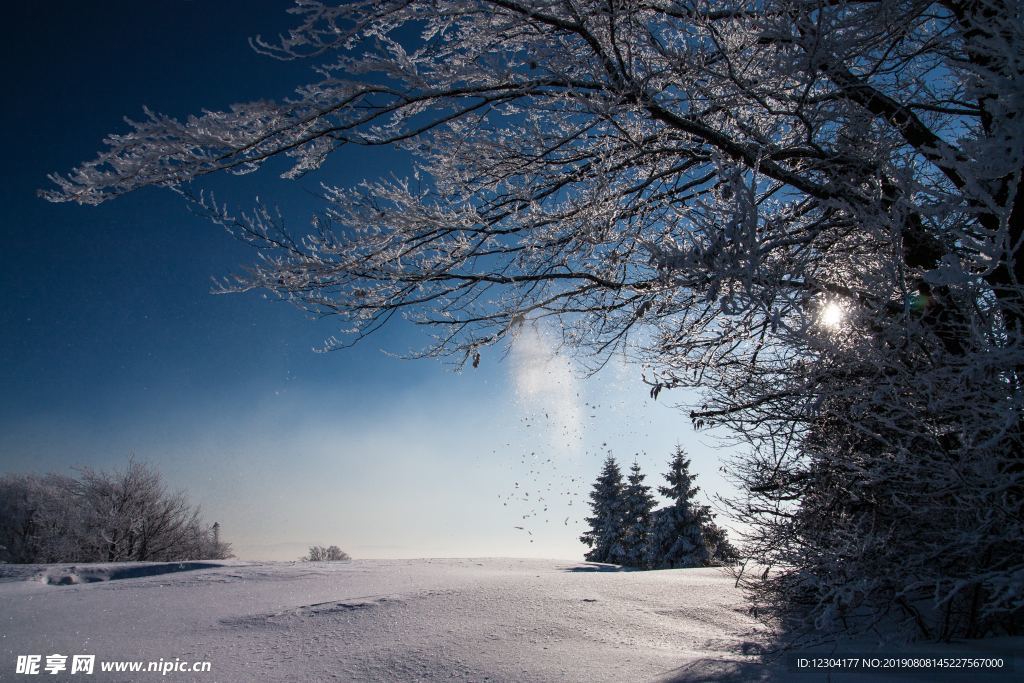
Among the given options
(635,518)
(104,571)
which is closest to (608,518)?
(635,518)

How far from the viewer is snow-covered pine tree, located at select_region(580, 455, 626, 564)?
1811 cm

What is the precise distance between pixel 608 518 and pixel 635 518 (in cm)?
92

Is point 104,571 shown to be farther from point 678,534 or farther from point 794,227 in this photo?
point 678,534

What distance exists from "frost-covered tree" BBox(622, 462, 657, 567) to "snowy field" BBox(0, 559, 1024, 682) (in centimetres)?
1248

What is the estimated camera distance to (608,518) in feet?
60.6

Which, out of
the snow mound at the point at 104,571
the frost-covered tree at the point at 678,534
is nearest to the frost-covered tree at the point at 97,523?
the snow mound at the point at 104,571

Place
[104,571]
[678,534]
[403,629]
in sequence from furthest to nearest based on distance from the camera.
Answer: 1. [678,534]
2. [104,571]
3. [403,629]

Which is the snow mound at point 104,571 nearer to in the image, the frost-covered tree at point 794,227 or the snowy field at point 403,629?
the snowy field at point 403,629

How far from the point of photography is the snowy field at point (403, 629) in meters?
2.78

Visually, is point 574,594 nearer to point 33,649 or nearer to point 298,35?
point 33,649

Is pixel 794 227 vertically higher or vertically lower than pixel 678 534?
higher

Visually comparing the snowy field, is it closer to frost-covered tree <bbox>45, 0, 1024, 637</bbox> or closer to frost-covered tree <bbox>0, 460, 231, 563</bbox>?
frost-covered tree <bbox>45, 0, 1024, 637</bbox>

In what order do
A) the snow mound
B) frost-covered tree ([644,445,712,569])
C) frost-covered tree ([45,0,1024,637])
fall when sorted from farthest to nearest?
1. frost-covered tree ([644,445,712,569])
2. the snow mound
3. frost-covered tree ([45,0,1024,637])

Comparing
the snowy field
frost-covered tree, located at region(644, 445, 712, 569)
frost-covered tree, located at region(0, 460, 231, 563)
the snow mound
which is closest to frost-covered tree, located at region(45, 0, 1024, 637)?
the snowy field
